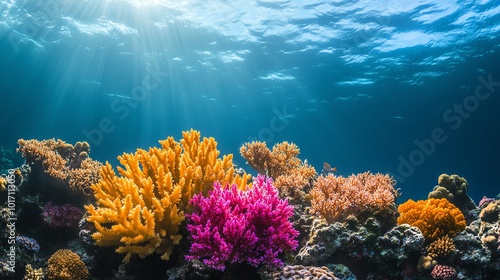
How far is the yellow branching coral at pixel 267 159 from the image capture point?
659 cm

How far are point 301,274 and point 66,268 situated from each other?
3.44m

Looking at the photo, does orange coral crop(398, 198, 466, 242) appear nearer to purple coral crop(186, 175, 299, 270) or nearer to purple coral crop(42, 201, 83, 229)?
purple coral crop(186, 175, 299, 270)

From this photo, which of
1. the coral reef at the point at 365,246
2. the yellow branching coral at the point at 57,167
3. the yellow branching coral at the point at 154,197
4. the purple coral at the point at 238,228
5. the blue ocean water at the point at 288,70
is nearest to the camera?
the purple coral at the point at 238,228

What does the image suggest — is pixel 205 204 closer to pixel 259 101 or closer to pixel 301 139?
pixel 259 101

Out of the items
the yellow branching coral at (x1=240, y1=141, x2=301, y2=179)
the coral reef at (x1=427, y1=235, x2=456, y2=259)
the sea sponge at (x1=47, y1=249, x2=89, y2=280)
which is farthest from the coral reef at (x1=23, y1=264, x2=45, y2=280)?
the coral reef at (x1=427, y1=235, x2=456, y2=259)

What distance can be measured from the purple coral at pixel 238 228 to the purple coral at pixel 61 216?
3.31 metres

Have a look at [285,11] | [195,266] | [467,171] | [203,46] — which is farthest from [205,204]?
[467,171]

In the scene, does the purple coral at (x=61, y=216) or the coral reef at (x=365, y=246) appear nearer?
the coral reef at (x=365, y=246)

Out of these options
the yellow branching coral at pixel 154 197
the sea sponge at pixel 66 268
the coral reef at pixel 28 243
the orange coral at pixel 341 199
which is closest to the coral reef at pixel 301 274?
the yellow branching coral at pixel 154 197

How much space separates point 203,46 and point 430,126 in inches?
1309

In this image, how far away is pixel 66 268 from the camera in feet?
14.7

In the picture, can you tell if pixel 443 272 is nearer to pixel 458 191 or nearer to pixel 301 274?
pixel 301 274

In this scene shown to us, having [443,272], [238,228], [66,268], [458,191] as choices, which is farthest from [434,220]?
[66,268]

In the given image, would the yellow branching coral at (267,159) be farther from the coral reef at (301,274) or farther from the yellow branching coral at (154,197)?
the coral reef at (301,274)
